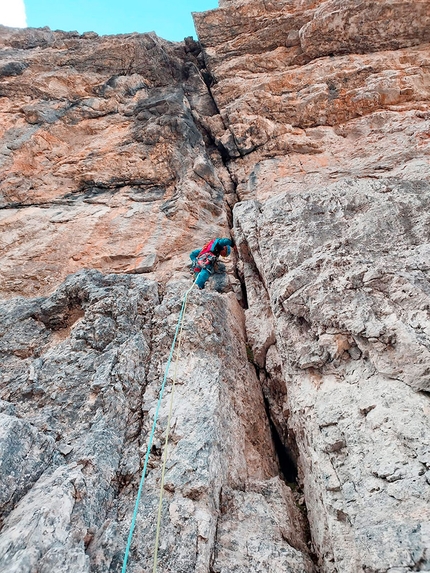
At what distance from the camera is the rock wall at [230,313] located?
352 cm

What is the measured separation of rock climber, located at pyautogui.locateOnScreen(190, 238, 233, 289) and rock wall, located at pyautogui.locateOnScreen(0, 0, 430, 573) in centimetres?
42

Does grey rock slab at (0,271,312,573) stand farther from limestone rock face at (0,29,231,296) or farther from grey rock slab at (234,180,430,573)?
limestone rock face at (0,29,231,296)

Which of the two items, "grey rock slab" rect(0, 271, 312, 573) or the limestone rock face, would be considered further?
the limestone rock face

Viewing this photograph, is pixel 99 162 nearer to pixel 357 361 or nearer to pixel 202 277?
pixel 202 277

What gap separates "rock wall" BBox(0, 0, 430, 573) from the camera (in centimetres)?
352

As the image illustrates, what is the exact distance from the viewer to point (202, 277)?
7.38 metres

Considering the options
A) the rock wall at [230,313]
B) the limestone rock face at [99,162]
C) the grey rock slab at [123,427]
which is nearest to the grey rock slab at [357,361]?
the rock wall at [230,313]

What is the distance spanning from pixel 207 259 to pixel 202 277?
52cm

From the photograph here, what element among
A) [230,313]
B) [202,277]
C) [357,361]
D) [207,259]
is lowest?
[230,313]

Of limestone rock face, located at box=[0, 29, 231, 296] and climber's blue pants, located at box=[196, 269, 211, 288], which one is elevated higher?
limestone rock face, located at box=[0, 29, 231, 296]

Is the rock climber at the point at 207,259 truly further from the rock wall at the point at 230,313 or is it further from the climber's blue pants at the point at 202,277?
the rock wall at the point at 230,313

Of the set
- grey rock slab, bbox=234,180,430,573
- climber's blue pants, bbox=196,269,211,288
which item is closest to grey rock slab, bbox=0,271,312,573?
climber's blue pants, bbox=196,269,211,288

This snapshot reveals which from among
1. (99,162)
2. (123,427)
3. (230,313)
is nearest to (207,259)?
(230,313)

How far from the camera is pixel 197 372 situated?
5.38 meters
